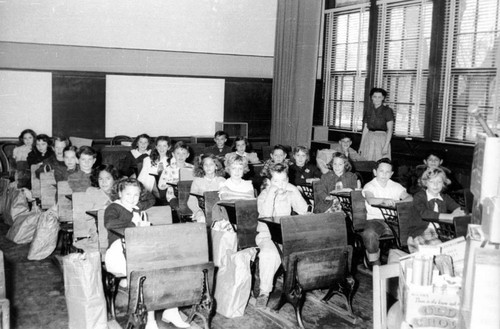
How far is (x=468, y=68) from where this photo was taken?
7871 millimetres

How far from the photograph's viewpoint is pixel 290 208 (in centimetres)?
483

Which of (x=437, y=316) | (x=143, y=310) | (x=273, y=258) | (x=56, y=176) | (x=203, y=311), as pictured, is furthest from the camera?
(x=56, y=176)

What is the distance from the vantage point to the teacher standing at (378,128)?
26.8 ft

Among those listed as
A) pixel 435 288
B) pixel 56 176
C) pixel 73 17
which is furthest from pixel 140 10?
pixel 435 288

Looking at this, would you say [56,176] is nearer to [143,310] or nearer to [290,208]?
[290,208]

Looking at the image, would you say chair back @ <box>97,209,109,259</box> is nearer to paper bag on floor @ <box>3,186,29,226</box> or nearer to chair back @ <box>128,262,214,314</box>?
chair back @ <box>128,262,214,314</box>

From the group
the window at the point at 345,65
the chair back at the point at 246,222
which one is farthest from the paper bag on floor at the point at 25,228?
the window at the point at 345,65

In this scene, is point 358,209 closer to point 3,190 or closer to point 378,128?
point 378,128

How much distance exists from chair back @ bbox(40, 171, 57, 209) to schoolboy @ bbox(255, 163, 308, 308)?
2156 mm

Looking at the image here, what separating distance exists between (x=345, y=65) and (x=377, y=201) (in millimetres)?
5546

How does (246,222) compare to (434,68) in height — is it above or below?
below

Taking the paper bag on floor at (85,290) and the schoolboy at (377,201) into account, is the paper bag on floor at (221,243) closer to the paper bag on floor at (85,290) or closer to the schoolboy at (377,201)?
the paper bag on floor at (85,290)

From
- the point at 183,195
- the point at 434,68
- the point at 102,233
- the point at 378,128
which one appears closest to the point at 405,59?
the point at 434,68

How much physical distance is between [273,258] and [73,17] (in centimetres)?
629
